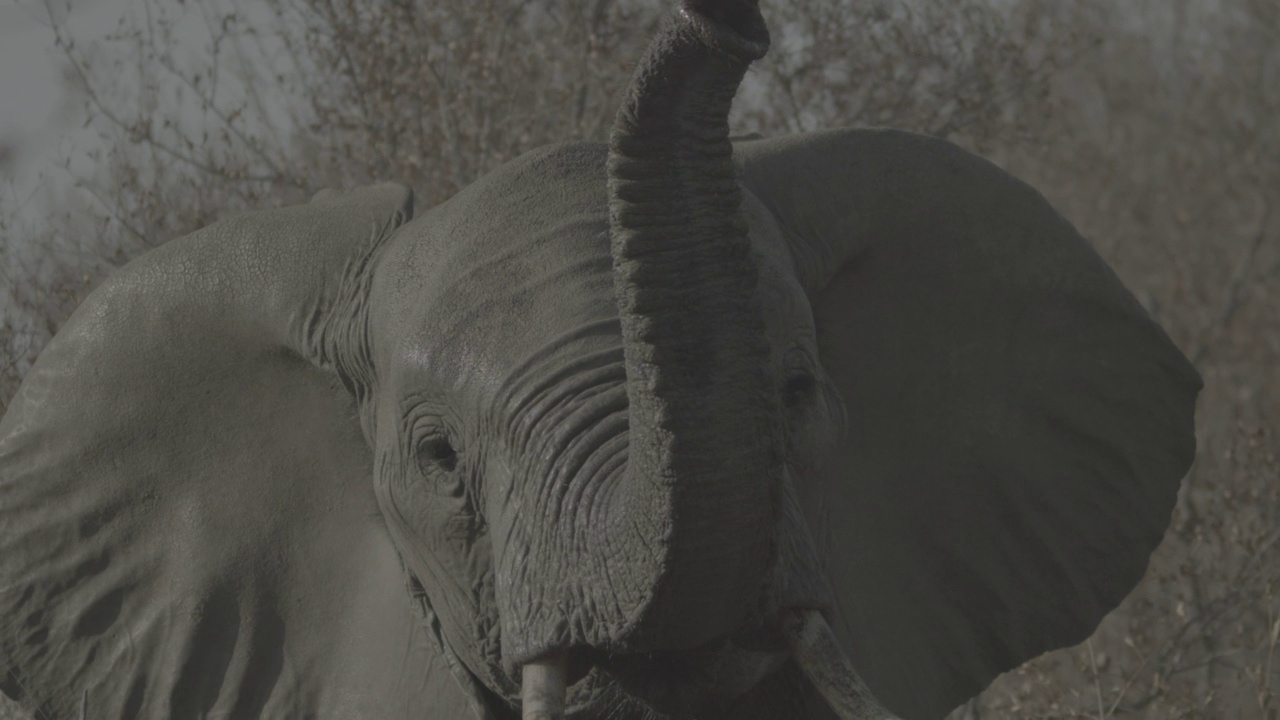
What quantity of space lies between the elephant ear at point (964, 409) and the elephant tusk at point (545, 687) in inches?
27.6

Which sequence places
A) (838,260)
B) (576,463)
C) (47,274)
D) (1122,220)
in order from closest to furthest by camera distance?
1. (576,463)
2. (838,260)
3. (47,274)
4. (1122,220)

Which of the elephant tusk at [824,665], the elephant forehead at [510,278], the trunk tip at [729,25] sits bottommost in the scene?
the elephant tusk at [824,665]

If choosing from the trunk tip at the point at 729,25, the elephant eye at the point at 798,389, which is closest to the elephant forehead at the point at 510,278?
the elephant eye at the point at 798,389

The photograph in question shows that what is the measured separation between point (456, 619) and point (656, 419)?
2.88 ft

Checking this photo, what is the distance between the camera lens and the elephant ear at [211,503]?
350 centimetres

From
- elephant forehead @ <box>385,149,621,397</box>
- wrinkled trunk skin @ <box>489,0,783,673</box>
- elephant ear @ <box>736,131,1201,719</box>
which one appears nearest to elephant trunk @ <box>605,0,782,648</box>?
wrinkled trunk skin @ <box>489,0,783,673</box>

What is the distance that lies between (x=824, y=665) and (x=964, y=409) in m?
1.10

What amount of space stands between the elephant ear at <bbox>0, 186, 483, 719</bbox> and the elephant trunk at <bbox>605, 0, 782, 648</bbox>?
976mm

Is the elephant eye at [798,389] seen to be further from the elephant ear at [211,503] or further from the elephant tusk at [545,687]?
the elephant ear at [211,503]

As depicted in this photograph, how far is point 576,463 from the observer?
2.73 meters

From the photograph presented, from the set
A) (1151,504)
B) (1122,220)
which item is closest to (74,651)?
(1151,504)

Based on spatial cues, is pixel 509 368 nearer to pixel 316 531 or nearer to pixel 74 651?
pixel 316 531

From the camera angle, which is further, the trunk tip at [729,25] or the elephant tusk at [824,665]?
the elephant tusk at [824,665]

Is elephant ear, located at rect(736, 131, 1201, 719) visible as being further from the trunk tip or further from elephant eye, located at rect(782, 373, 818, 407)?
the trunk tip
